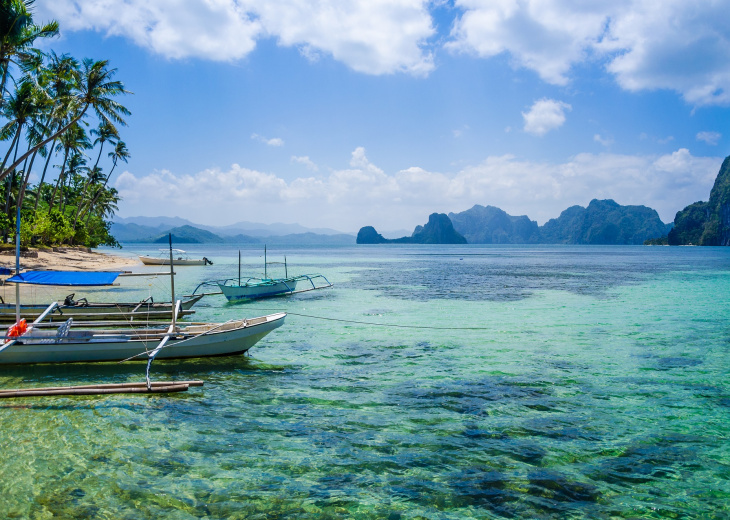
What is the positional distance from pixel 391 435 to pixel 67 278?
1628 cm

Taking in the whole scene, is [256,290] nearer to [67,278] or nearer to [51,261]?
[67,278]

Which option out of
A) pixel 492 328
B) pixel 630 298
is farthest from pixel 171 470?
pixel 630 298

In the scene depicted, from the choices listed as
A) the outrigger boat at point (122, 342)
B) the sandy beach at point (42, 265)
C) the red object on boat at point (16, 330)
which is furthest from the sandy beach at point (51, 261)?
the outrigger boat at point (122, 342)

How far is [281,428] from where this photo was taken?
870 cm

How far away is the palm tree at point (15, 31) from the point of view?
25562 mm

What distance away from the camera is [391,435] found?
27.4 feet

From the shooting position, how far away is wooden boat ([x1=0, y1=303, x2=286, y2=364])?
12312 millimetres

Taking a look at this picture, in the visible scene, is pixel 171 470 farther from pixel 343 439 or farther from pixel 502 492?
pixel 502 492

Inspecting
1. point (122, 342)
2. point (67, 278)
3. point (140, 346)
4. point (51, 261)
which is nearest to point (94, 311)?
point (67, 278)

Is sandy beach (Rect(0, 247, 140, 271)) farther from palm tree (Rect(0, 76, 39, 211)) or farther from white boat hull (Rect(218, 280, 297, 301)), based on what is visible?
white boat hull (Rect(218, 280, 297, 301))

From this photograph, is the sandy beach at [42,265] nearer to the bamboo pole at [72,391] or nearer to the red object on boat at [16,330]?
the red object on boat at [16,330]

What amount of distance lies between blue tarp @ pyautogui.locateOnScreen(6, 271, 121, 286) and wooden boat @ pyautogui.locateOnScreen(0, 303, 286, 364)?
5602 millimetres

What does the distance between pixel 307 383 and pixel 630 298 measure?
2597cm

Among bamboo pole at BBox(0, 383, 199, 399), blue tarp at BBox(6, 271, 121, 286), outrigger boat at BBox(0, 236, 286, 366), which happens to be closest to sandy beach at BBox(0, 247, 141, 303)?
blue tarp at BBox(6, 271, 121, 286)
